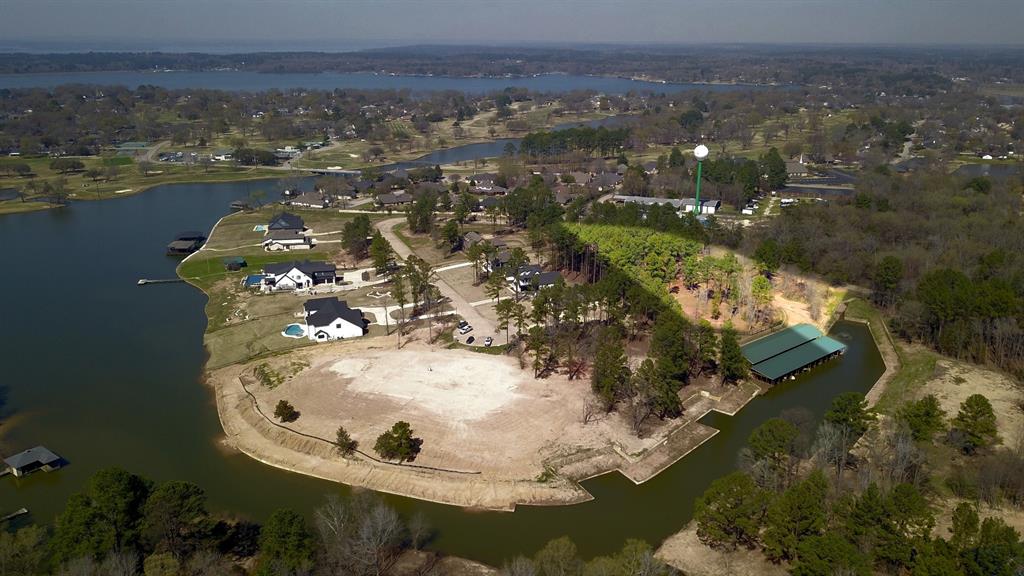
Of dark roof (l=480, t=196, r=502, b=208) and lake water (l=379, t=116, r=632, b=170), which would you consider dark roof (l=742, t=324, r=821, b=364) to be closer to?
dark roof (l=480, t=196, r=502, b=208)

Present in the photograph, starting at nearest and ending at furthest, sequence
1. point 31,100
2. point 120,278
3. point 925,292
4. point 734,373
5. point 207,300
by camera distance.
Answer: point 734,373
point 925,292
point 207,300
point 120,278
point 31,100

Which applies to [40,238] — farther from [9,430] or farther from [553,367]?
[553,367]

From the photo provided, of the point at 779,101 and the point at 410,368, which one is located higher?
the point at 779,101

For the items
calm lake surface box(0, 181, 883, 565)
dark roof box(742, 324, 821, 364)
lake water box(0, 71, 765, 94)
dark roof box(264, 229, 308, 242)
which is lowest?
calm lake surface box(0, 181, 883, 565)

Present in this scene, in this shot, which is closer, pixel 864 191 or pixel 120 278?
pixel 120 278

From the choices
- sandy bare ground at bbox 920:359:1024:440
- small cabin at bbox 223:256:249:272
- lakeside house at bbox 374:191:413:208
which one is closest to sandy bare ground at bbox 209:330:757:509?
sandy bare ground at bbox 920:359:1024:440

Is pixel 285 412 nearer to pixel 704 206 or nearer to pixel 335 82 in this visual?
pixel 704 206

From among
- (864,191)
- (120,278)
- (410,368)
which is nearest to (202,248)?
(120,278)
